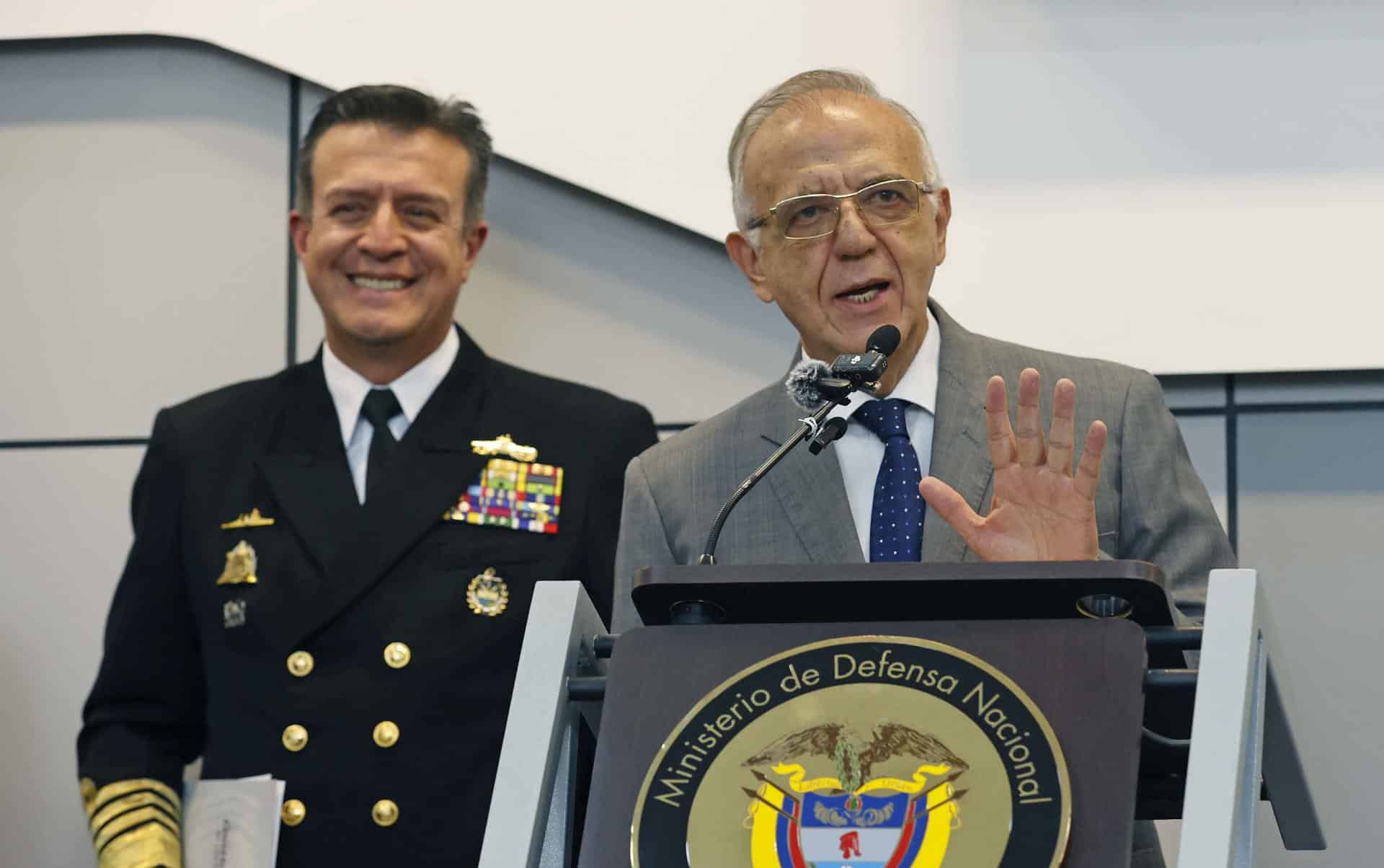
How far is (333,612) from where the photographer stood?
106 inches

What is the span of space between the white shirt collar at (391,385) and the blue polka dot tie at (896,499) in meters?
1.04

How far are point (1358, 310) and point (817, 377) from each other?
59.2 inches

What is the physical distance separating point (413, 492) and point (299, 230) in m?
0.51

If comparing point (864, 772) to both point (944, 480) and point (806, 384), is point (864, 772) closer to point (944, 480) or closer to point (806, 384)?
point (806, 384)

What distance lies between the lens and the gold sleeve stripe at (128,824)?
8.70 ft

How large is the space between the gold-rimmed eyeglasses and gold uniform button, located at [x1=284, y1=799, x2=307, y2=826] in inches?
44.7

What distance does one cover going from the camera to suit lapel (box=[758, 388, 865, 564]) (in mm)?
1986

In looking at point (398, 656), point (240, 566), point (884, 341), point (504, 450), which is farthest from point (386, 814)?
point (884, 341)

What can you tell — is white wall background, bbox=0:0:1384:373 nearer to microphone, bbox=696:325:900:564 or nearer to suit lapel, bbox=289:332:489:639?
suit lapel, bbox=289:332:489:639

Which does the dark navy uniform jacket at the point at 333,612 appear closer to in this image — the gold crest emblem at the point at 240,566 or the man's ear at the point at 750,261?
the gold crest emblem at the point at 240,566

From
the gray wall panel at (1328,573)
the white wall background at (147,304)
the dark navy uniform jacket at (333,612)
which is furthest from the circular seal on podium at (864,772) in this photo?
the white wall background at (147,304)

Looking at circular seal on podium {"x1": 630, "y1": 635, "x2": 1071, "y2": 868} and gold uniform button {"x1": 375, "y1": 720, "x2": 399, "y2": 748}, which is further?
gold uniform button {"x1": 375, "y1": 720, "x2": 399, "y2": 748}

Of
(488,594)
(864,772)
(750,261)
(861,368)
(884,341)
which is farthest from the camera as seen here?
(488,594)

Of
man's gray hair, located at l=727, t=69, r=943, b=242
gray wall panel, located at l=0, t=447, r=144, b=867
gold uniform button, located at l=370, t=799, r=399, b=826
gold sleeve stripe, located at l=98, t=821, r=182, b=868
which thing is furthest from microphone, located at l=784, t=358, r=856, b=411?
gray wall panel, located at l=0, t=447, r=144, b=867
